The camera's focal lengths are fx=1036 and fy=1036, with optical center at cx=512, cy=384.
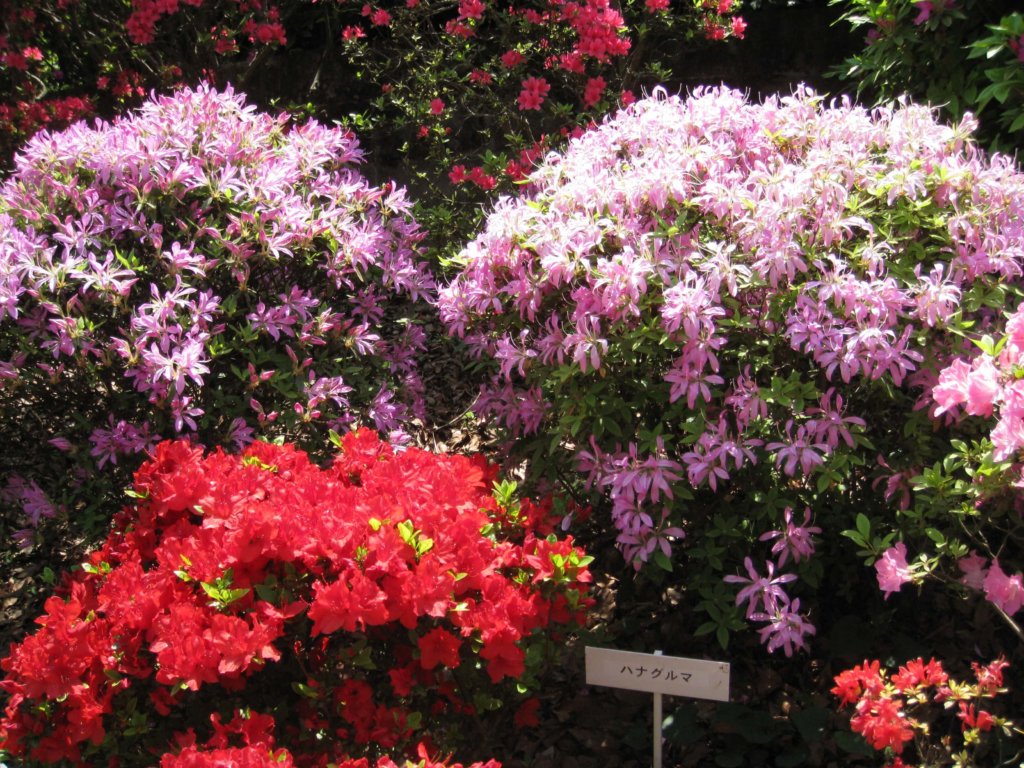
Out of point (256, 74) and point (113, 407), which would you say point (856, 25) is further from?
point (256, 74)

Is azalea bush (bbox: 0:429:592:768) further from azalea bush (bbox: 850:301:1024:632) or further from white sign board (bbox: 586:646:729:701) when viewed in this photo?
azalea bush (bbox: 850:301:1024:632)

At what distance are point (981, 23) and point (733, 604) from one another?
109 inches

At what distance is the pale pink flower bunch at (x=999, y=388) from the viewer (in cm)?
211

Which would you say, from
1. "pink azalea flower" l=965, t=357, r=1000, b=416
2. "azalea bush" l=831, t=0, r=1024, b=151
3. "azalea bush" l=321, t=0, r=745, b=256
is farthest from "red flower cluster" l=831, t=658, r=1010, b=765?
"azalea bush" l=321, t=0, r=745, b=256

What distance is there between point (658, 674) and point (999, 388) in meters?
0.96

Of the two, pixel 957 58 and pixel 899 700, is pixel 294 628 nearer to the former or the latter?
pixel 899 700

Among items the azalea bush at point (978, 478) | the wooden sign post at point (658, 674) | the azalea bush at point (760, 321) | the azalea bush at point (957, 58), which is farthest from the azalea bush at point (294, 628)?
the azalea bush at point (957, 58)

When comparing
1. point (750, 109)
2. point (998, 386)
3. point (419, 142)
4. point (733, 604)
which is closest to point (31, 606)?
point (733, 604)

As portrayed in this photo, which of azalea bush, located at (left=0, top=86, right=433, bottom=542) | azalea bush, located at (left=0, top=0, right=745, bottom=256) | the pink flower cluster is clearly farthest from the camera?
azalea bush, located at (left=0, top=0, right=745, bottom=256)

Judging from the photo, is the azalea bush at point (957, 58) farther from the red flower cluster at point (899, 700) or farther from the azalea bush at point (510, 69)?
the red flower cluster at point (899, 700)

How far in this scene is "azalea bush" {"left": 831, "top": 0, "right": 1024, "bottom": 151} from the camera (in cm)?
389

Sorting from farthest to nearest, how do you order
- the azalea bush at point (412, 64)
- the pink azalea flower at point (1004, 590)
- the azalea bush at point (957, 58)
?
1. the azalea bush at point (412, 64)
2. the azalea bush at point (957, 58)
3. the pink azalea flower at point (1004, 590)

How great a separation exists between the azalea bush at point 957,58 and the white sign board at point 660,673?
8.52 ft

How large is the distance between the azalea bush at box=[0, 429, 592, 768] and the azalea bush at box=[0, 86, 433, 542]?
2.21 ft
